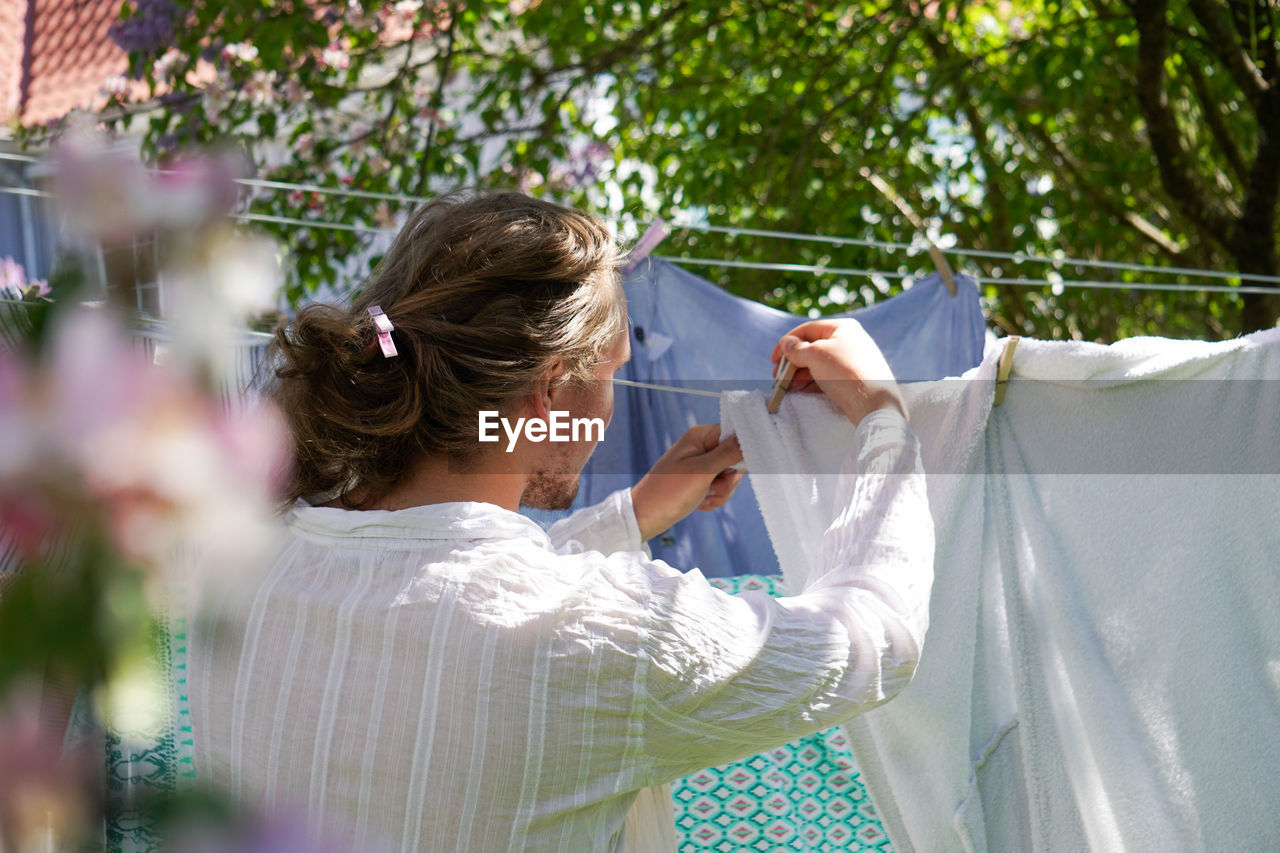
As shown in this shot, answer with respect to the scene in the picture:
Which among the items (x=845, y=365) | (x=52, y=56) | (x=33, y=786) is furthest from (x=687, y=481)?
(x=52, y=56)

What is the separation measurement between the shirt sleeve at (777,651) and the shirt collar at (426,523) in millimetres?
115

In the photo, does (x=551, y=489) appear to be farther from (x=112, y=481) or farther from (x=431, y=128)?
(x=431, y=128)

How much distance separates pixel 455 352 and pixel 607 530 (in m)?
0.39

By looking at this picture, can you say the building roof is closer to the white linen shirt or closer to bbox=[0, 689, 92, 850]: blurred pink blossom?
the white linen shirt

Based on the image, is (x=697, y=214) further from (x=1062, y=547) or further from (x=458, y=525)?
(x=458, y=525)

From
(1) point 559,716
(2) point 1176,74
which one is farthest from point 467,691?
(2) point 1176,74

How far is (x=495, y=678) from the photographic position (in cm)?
73

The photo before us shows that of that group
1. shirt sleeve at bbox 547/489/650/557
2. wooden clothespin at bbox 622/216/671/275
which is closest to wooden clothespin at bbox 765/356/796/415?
shirt sleeve at bbox 547/489/650/557

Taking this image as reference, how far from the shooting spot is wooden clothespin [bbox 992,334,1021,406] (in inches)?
46.1

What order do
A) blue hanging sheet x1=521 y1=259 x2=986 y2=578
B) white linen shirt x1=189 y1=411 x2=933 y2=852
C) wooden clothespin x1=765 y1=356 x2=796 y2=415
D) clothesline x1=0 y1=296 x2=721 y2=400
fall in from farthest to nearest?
blue hanging sheet x1=521 y1=259 x2=986 y2=578
wooden clothespin x1=765 y1=356 x2=796 y2=415
white linen shirt x1=189 y1=411 x2=933 y2=852
clothesline x1=0 y1=296 x2=721 y2=400

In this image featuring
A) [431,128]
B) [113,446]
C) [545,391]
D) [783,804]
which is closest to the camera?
[113,446]

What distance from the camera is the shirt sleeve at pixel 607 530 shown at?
3.76 feet

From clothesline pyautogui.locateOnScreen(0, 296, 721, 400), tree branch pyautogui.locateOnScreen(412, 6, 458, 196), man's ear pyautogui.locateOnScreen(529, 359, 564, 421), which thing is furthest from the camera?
tree branch pyautogui.locateOnScreen(412, 6, 458, 196)

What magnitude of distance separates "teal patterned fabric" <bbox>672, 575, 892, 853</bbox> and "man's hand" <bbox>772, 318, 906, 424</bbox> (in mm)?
472
